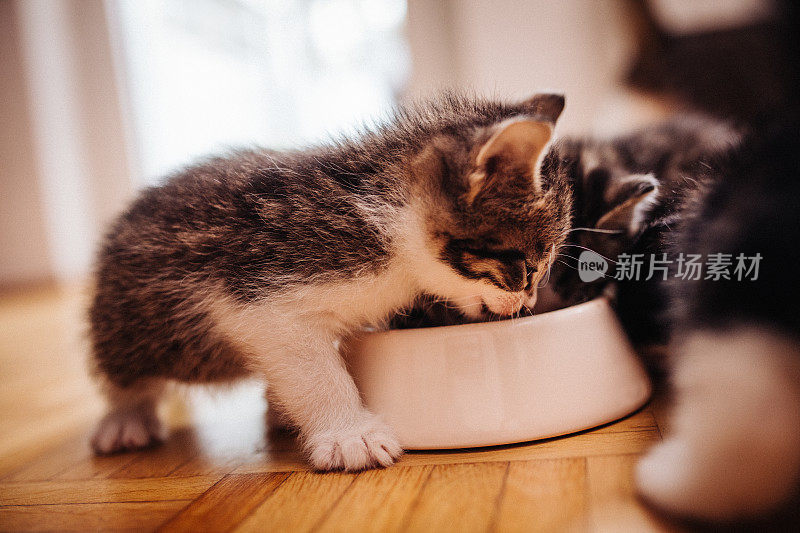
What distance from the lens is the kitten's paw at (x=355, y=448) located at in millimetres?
942

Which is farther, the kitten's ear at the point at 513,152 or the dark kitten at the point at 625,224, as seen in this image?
the dark kitten at the point at 625,224

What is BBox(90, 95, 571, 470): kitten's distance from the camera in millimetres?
1001

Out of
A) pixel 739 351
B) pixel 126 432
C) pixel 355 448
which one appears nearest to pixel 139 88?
pixel 126 432

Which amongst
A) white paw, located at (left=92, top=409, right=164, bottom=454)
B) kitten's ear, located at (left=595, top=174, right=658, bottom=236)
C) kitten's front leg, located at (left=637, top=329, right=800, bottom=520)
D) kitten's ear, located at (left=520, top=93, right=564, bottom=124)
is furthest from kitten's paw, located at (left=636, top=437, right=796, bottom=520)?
white paw, located at (left=92, top=409, right=164, bottom=454)

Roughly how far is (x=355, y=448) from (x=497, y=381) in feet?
0.79

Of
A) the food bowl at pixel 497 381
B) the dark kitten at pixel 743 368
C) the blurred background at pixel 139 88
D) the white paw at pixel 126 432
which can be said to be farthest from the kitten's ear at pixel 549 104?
the blurred background at pixel 139 88

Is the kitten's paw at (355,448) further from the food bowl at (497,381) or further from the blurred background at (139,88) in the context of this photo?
the blurred background at (139,88)

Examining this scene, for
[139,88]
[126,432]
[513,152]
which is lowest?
[126,432]

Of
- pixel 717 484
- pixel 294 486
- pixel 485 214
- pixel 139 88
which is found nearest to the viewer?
pixel 717 484

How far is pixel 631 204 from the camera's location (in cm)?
117

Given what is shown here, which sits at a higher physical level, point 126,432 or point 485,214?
point 485,214

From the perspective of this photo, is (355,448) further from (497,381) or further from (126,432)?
(126,432)

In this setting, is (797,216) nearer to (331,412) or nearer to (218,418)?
(331,412)

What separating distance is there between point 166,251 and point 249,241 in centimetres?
18
